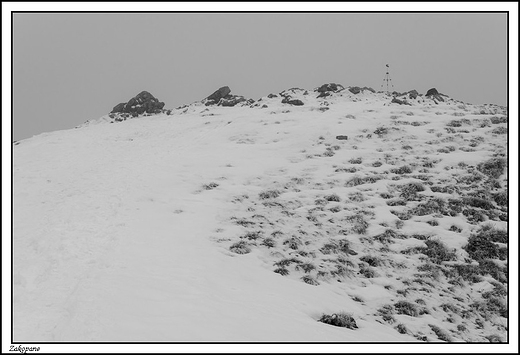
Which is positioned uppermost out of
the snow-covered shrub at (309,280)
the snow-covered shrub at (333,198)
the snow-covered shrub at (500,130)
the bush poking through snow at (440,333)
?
the snow-covered shrub at (500,130)

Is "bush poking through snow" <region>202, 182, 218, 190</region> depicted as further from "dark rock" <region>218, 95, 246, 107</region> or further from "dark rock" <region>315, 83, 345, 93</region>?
"dark rock" <region>315, 83, 345, 93</region>

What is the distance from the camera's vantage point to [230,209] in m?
13.1

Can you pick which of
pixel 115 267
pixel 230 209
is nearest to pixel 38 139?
pixel 230 209

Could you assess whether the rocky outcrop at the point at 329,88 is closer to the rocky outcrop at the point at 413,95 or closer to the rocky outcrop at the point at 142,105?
the rocky outcrop at the point at 413,95

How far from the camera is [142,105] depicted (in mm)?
34938

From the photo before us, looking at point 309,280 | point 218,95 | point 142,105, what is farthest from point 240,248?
point 142,105

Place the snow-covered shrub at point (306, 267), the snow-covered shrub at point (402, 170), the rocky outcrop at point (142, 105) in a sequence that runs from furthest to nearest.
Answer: the rocky outcrop at point (142, 105) < the snow-covered shrub at point (402, 170) < the snow-covered shrub at point (306, 267)

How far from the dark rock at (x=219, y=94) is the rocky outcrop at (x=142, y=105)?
4.29 meters

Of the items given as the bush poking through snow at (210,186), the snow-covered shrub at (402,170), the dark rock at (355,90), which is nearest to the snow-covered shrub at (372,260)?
the snow-covered shrub at (402,170)

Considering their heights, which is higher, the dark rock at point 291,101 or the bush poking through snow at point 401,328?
the dark rock at point 291,101

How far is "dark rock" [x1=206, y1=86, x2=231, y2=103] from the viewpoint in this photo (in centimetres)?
3534

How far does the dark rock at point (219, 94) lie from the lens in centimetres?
3534

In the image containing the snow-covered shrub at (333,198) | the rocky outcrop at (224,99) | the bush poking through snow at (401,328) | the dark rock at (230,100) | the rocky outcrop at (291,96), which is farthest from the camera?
the rocky outcrop at (224,99)

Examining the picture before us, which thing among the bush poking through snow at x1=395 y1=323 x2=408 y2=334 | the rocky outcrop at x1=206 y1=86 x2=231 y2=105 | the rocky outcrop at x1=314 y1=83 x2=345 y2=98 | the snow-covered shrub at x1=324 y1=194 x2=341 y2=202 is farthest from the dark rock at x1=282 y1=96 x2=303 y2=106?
the bush poking through snow at x1=395 y1=323 x2=408 y2=334
